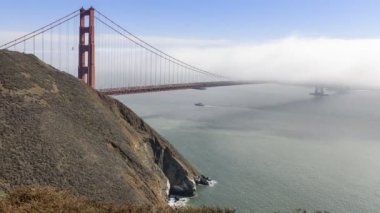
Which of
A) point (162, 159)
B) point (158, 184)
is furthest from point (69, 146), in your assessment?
point (162, 159)

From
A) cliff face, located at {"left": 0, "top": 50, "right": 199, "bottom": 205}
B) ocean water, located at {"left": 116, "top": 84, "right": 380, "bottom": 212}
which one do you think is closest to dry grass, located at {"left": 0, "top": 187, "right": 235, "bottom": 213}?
cliff face, located at {"left": 0, "top": 50, "right": 199, "bottom": 205}

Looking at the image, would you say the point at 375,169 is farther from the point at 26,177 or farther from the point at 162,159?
the point at 26,177

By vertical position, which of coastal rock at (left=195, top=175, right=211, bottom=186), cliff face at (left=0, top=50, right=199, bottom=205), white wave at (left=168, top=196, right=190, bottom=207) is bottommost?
white wave at (left=168, top=196, right=190, bottom=207)

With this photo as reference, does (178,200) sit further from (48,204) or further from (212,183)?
(48,204)

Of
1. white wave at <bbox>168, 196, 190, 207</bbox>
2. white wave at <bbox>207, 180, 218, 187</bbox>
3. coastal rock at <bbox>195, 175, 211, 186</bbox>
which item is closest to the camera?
white wave at <bbox>168, 196, 190, 207</bbox>

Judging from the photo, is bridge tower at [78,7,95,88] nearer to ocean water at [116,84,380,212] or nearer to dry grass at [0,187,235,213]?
ocean water at [116,84,380,212]

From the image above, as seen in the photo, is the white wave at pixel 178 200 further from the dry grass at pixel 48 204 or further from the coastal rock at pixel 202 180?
the dry grass at pixel 48 204
